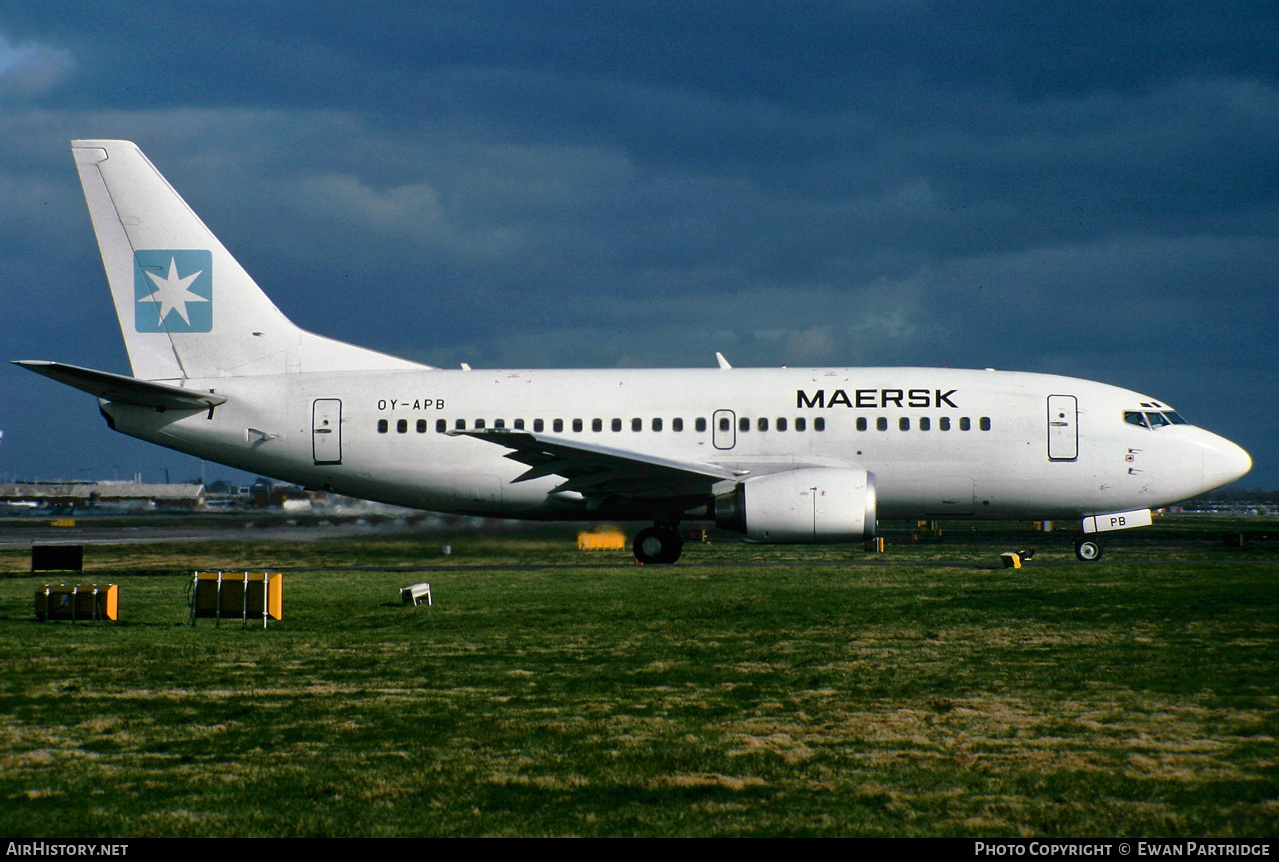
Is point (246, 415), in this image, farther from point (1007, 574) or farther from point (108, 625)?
point (1007, 574)

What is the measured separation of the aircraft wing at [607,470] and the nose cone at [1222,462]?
10145 millimetres

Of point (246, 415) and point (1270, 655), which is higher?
point (246, 415)

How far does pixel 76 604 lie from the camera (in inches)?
579

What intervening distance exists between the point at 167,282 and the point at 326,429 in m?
4.89

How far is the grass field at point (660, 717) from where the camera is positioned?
219 inches

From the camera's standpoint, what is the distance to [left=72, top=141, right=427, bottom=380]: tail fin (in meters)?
23.3

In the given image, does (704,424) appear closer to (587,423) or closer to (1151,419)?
(587,423)

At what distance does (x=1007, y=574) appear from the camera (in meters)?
20.5

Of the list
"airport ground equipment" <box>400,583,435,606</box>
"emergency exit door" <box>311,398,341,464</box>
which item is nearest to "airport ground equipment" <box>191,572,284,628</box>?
"airport ground equipment" <box>400,583,435,606</box>

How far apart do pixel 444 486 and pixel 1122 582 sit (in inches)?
544

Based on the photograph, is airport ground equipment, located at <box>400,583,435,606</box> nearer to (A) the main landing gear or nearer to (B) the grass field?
(B) the grass field

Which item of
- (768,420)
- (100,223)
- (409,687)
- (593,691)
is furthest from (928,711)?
(100,223)

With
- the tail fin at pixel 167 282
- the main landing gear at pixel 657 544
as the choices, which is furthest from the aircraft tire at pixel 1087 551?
the tail fin at pixel 167 282

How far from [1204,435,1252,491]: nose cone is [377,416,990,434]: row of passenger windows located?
4900 millimetres
